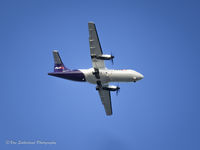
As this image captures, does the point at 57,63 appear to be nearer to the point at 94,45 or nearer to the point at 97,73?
the point at 97,73

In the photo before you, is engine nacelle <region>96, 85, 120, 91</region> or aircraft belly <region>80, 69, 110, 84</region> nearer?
aircraft belly <region>80, 69, 110, 84</region>

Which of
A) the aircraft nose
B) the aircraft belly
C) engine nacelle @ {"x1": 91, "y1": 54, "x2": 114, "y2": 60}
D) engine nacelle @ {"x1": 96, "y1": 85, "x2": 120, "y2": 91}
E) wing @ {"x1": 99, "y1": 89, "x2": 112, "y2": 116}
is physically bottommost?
wing @ {"x1": 99, "y1": 89, "x2": 112, "y2": 116}

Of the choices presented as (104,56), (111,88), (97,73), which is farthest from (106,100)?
(104,56)

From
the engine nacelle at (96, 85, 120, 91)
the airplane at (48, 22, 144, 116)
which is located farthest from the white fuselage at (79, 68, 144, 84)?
the engine nacelle at (96, 85, 120, 91)

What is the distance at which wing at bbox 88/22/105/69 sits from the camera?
147ft

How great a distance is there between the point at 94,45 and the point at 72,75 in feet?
23.4

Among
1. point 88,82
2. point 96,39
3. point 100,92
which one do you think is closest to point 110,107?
point 100,92

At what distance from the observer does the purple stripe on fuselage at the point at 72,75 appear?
4958 centimetres

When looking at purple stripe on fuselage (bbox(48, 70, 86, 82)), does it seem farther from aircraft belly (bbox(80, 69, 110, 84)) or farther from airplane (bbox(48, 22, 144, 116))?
aircraft belly (bbox(80, 69, 110, 84))

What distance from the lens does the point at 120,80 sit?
4825 centimetres

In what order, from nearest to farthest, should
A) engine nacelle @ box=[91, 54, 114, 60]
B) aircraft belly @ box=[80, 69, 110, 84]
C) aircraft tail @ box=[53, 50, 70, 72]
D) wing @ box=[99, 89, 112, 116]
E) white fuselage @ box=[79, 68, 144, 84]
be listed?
engine nacelle @ box=[91, 54, 114, 60] → white fuselage @ box=[79, 68, 144, 84] → aircraft belly @ box=[80, 69, 110, 84] → aircraft tail @ box=[53, 50, 70, 72] → wing @ box=[99, 89, 112, 116]

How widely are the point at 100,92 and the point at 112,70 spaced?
6.39m

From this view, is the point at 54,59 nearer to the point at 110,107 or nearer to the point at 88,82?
the point at 88,82

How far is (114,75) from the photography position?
157ft
